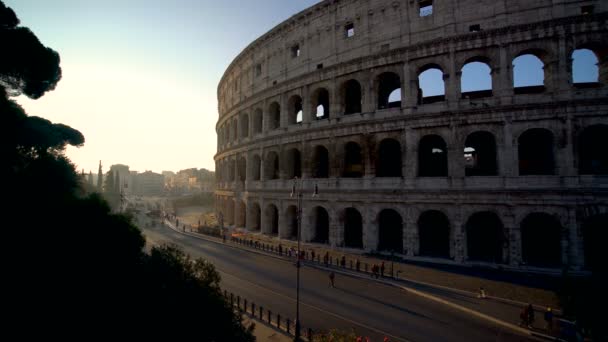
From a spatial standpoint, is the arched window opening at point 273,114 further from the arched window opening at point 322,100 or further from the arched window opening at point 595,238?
the arched window opening at point 595,238

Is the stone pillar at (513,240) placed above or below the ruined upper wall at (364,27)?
below

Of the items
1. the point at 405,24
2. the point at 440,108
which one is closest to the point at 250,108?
the point at 405,24

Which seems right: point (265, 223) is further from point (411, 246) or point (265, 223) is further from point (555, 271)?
point (555, 271)

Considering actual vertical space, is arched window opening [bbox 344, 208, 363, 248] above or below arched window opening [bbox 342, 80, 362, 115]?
below

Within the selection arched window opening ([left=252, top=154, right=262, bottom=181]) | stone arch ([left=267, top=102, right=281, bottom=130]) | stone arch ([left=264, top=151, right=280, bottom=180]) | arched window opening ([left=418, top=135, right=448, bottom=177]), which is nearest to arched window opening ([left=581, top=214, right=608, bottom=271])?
arched window opening ([left=418, top=135, right=448, bottom=177])

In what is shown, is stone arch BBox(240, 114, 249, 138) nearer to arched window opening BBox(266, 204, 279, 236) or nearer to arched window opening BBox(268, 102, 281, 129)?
arched window opening BBox(268, 102, 281, 129)

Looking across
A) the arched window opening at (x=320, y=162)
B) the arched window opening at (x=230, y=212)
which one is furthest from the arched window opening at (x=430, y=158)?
the arched window opening at (x=230, y=212)
